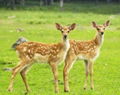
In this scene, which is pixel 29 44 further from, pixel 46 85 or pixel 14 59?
pixel 14 59

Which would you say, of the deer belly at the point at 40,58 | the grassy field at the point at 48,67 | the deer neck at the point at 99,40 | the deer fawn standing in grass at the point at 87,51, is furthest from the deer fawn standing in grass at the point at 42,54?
the deer neck at the point at 99,40

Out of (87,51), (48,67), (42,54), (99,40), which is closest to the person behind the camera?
(42,54)

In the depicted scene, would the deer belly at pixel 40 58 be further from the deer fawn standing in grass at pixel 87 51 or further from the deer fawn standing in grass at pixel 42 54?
the deer fawn standing in grass at pixel 87 51

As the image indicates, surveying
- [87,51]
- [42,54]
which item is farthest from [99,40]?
[42,54]

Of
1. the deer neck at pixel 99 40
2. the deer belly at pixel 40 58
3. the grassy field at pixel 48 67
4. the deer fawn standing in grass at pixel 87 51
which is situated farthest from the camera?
the grassy field at pixel 48 67

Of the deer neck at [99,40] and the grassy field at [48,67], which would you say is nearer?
the deer neck at [99,40]

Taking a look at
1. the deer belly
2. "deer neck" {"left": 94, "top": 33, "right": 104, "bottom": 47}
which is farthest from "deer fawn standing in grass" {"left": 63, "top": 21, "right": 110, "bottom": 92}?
the deer belly

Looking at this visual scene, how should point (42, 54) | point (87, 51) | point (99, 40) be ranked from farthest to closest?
1. point (99, 40)
2. point (87, 51)
3. point (42, 54)

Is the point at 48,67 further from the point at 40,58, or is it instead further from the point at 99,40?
the point at 40,58

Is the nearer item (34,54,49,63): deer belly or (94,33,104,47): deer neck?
(34,54,49,63): deer belly

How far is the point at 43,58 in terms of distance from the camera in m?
16.2

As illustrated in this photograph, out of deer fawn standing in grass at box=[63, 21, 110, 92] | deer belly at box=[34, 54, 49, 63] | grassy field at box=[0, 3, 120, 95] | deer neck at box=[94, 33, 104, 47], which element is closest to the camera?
deer belly at box=[34, 54, 49, 63]

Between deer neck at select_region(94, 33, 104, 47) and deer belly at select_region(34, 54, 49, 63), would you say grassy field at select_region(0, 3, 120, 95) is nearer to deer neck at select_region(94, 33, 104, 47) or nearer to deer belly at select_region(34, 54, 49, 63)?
deer belly at select_region(34, 54, 49, 63)

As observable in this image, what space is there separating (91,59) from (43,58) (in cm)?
252
